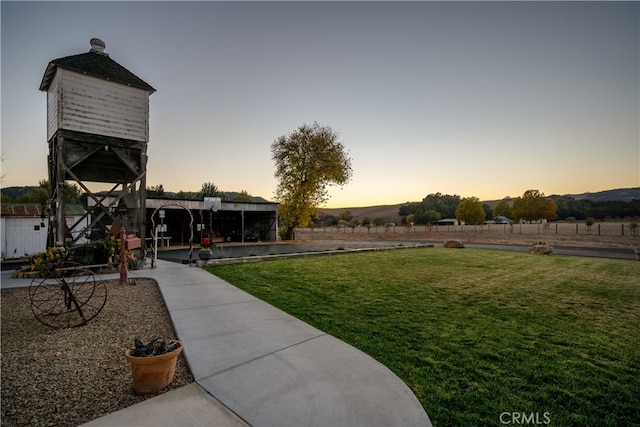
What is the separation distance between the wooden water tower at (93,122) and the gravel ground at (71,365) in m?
5.66

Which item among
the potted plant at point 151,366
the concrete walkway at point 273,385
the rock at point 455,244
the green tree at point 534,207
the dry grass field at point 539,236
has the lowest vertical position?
the dry grass field at point 539,236

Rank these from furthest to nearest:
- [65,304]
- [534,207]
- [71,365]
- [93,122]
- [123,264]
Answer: [534,207], [93,122], [123,264], [65,304], [71,365]

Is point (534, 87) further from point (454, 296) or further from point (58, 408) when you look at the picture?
point (58, 408)

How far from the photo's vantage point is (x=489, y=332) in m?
4.27

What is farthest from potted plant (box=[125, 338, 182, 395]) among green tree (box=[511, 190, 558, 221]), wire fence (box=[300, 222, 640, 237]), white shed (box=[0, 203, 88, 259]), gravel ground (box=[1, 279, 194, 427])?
green tree (box=[511, 190, 558, 221])

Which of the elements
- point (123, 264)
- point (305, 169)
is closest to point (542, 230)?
point (305, 169)

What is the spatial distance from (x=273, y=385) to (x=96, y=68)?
13.0 m

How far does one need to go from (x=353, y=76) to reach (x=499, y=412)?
1658 cm

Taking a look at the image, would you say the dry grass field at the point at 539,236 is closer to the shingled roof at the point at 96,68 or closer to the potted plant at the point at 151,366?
the shingled roof at the point at 96,68

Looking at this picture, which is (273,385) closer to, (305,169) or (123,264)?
(123,264)

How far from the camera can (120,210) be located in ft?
43.6

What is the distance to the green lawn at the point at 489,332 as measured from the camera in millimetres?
2582

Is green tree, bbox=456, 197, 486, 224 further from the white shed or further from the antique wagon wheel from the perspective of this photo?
the antique wagon wheel

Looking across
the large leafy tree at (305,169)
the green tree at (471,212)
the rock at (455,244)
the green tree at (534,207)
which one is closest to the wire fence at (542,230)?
the green tree at (534,207)
